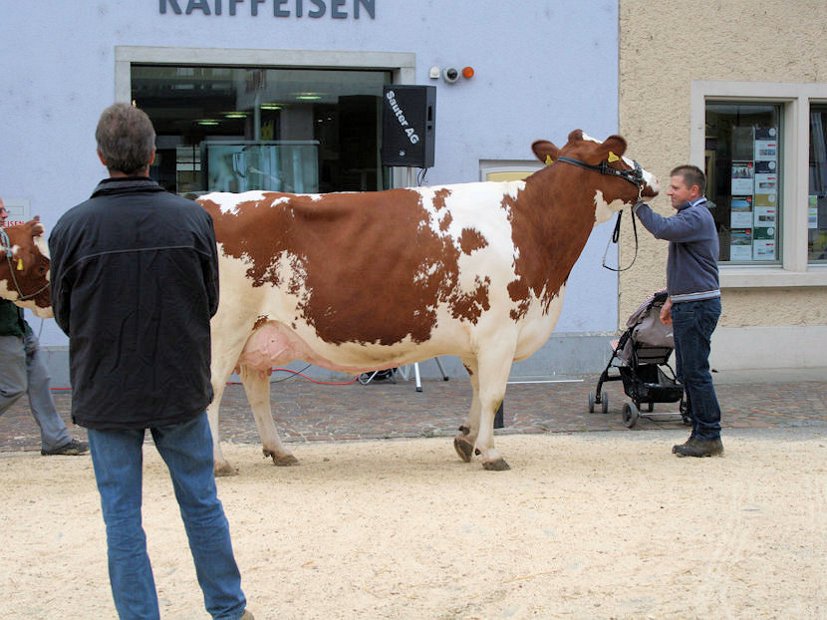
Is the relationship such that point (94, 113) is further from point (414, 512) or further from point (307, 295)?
point (414, 512)

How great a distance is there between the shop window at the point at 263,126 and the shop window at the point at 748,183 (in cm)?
421

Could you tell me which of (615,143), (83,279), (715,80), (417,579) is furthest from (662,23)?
(83,279)

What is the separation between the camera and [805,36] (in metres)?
13.5

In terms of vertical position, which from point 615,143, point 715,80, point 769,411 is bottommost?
point 769,411

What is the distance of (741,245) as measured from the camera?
13.8 m

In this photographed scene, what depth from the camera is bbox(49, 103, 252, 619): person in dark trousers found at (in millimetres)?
3863

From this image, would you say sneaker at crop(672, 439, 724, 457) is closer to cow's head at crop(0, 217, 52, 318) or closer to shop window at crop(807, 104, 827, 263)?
cow's head at crop(0, 217, 52, 318)

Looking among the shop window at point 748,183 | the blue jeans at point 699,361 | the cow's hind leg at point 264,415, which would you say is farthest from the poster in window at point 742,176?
the cow's hind leg at point 264,415

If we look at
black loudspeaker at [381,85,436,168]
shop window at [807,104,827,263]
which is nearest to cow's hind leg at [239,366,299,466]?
black loudspeaker at [381,85,436,168]

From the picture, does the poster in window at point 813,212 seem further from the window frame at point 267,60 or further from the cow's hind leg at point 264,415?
the cow's hind leg at point 264,415

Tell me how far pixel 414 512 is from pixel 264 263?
1.98m

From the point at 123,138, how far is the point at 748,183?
1124 centimetres

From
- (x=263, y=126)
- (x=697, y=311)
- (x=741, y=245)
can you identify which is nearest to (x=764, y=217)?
(x=741, y=245)

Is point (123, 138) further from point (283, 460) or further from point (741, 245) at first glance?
point (741, 245)
